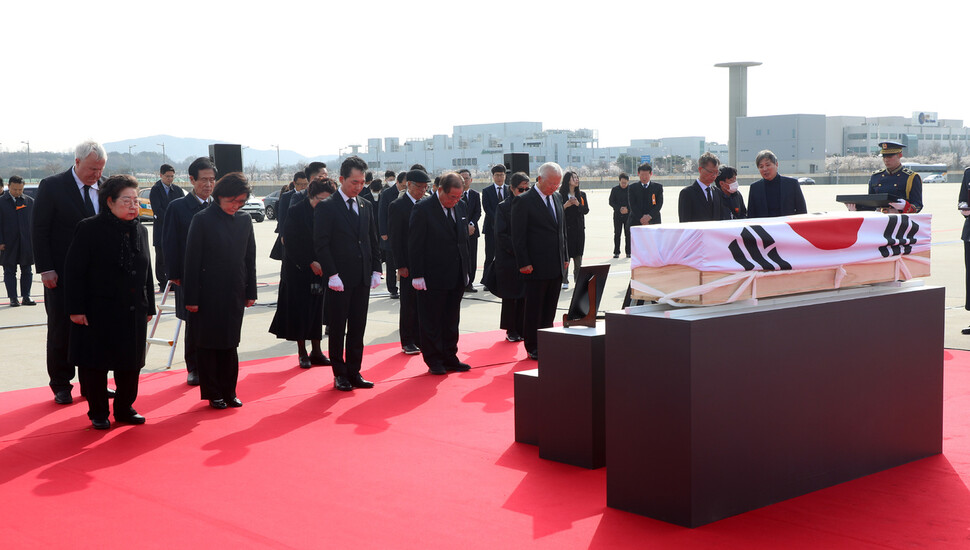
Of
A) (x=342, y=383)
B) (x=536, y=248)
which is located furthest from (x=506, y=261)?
(x=342, y=383)

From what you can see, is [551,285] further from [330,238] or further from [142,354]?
[142,354]

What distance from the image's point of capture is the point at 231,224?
6.05m

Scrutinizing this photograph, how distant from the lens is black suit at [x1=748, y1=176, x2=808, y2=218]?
7.86 m

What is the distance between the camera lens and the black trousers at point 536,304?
7.58 metres

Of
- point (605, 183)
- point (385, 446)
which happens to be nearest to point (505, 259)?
point (385, 446)

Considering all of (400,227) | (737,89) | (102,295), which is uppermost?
(737,89)

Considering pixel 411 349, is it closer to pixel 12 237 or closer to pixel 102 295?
pixel 102 295

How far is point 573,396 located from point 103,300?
120 inches

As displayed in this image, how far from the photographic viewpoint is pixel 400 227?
7820 mm

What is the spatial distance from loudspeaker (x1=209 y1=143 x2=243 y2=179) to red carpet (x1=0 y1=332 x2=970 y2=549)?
9.32 ft

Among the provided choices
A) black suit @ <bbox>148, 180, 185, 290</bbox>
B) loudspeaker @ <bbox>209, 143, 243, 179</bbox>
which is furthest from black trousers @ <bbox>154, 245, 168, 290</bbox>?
loudspeaker @ <bbox>209, 143, 243, 179</bbox>

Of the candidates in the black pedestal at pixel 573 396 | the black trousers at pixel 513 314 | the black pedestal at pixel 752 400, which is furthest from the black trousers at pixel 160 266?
the black pedestal at pixel 752 400

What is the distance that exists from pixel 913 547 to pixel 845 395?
89cm

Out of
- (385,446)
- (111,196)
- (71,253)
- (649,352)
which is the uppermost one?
(111,196)
